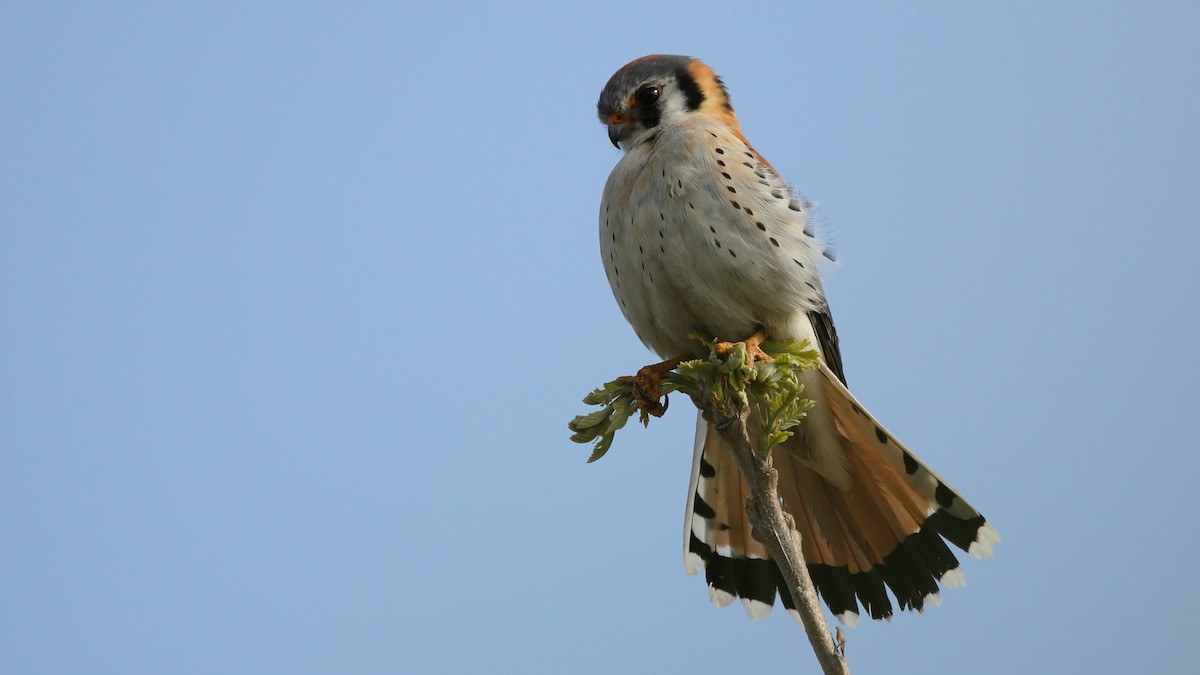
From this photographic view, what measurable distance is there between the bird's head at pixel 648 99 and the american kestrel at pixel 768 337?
11 cm

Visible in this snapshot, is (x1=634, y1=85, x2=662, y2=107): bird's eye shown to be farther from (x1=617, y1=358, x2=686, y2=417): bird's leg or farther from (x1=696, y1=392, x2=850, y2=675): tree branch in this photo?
(x1=696, y1=392, x2=850, y2=675): tree branch

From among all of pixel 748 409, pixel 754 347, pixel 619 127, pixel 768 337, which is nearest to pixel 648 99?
pixel 619 127

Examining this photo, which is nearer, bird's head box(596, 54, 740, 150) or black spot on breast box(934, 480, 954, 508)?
black spot on breast box(934, 480, 954, 508)

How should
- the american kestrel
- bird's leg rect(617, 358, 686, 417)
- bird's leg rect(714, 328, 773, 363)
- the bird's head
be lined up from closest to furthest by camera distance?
bird's leg rect(714, 328, 773, 363)
bird's leg rect(617, 358, 686, 417)
the american kestrel
the bird's head

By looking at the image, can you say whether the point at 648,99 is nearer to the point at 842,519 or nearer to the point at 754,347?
the point at 754,347

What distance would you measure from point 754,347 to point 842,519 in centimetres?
71

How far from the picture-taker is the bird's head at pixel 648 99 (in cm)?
351

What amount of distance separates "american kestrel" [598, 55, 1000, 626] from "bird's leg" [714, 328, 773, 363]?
0.05 ft

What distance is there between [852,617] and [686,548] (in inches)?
20.3

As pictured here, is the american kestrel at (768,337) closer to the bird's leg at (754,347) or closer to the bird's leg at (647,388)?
the bird's leg at (754,347)

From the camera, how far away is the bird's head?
3.51m

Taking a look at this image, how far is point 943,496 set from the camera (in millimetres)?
3031

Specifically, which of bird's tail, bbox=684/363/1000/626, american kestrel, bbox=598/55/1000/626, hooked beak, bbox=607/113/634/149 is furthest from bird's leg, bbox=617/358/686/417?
hooked beak, bbox=607/113/634/149

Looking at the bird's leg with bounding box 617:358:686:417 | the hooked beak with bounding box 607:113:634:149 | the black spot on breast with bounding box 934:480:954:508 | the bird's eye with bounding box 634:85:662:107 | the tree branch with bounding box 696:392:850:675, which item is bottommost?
the tree branch with bounding box 696:392:850:675
